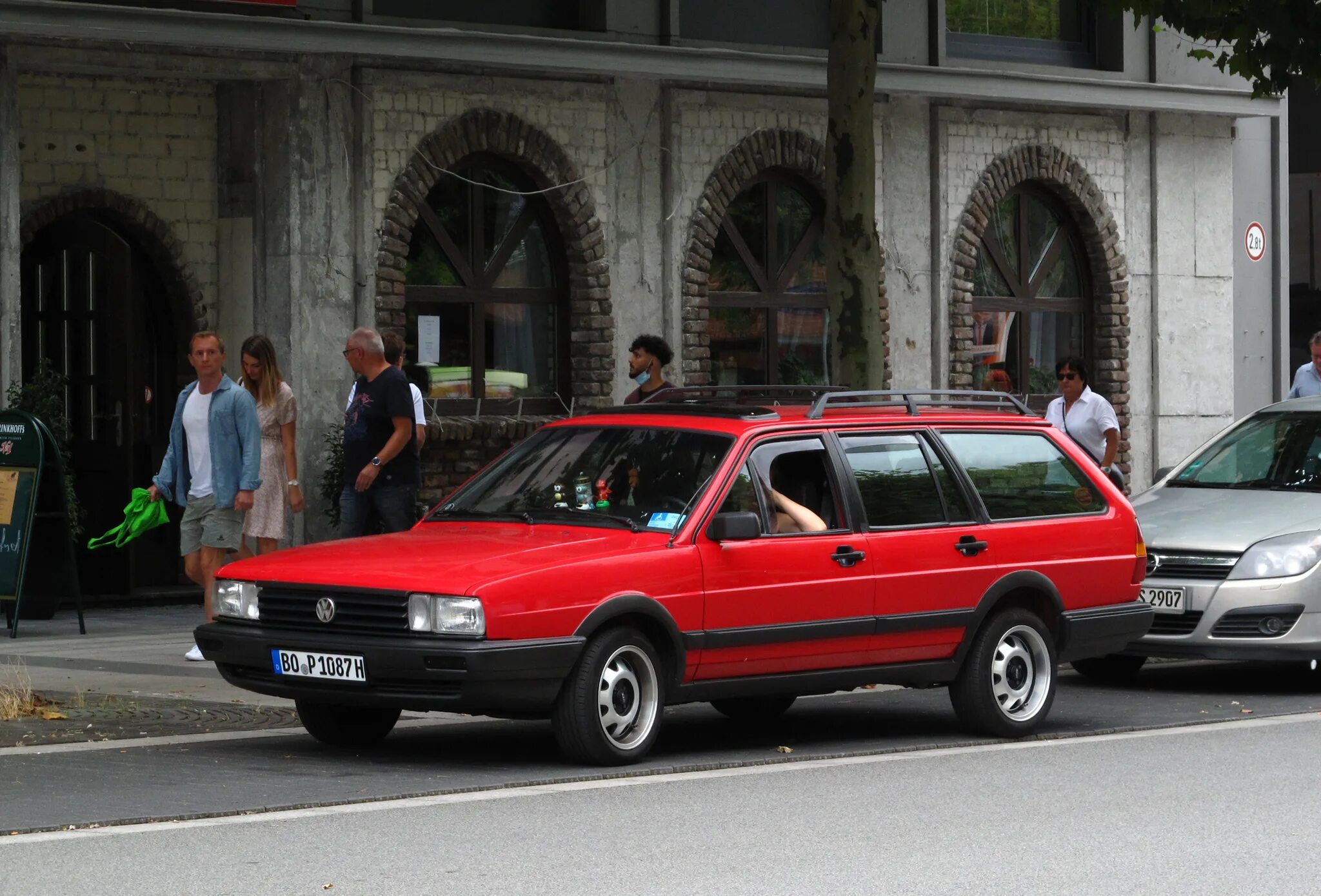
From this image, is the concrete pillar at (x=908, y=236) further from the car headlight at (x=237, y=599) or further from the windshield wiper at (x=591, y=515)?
the car headlight at (x=237, y=599)

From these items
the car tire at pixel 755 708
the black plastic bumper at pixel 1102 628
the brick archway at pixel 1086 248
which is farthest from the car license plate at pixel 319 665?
the brick archway at pixel 1086 248

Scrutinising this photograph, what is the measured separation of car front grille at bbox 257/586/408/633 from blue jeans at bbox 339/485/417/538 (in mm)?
4168

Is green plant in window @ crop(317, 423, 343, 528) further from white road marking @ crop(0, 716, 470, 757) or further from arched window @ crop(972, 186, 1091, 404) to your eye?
arched window @ crop(972, 186, 1091, 404)

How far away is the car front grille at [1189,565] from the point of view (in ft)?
41.4

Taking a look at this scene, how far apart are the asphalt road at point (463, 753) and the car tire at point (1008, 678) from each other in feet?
0.54

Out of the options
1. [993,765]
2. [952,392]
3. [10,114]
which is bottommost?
[993,765]

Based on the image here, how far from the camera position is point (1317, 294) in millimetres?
26828

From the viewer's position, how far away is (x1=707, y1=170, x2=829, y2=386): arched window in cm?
1989

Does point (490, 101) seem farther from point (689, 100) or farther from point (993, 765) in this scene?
point (993, 765)

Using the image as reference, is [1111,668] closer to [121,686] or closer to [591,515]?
[591,515]

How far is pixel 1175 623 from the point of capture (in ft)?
41.4

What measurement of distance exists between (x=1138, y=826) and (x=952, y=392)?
11.5 feet

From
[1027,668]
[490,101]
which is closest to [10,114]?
[490,101]

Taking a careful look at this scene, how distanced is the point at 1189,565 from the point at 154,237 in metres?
8.54
